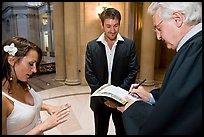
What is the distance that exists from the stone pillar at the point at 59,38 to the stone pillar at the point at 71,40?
53cm

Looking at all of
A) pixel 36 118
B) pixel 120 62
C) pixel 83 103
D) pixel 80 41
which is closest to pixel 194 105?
pixel 36 118

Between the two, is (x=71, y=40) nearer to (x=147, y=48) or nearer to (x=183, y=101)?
(x=147, y=48)

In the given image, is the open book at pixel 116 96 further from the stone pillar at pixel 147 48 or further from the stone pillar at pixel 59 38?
the stone pillar at pixel 59 38

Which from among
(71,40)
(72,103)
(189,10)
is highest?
(189,10)

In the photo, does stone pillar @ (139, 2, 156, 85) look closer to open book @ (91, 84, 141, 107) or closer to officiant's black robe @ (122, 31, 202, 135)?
open book @ (91, 84, 141, 107)

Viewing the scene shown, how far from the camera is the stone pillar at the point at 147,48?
692cm

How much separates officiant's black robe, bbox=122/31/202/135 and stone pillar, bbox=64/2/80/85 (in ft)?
19.8

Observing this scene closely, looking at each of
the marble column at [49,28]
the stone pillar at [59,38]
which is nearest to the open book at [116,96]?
the stone pillar at [59,38]

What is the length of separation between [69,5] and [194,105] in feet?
20.8

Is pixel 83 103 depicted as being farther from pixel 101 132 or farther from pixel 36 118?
pixel 36 118

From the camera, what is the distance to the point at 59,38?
24.9 feet

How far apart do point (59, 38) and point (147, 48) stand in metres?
3.25

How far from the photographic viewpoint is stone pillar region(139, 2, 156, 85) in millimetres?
6922

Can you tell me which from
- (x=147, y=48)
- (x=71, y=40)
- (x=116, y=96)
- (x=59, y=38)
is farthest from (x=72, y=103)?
(x=116, y=96)
